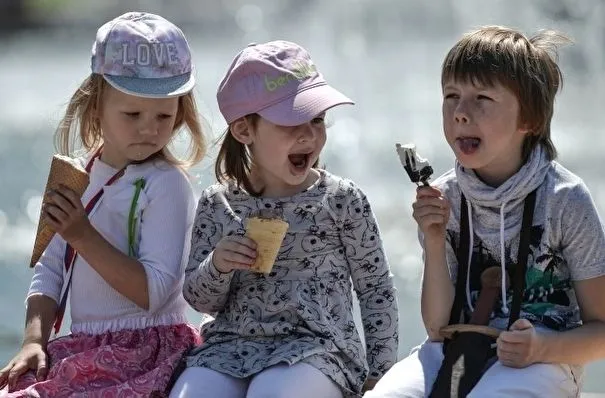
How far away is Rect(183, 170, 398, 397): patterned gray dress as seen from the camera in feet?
10.8

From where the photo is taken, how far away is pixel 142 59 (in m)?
3.52

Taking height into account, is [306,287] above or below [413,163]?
below

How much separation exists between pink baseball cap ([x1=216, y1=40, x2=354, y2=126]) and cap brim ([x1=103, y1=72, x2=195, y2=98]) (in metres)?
0.14

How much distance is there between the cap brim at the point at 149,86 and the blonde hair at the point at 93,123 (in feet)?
0.32

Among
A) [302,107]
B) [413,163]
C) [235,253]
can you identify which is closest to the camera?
[413,163]

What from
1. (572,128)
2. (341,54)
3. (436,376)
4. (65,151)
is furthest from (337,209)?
(341,54)

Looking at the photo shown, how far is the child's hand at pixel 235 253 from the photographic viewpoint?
10.5 ft

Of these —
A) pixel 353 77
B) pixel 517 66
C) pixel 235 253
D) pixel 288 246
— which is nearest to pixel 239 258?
pixel 235 253

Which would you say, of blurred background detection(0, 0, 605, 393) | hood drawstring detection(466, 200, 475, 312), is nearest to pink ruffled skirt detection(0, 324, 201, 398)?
hood drawstring detection(466, 200, 475, 312)

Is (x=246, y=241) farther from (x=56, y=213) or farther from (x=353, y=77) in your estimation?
(x=353, y=77)

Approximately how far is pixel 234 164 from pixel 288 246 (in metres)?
0.29

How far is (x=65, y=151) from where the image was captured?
148 inches

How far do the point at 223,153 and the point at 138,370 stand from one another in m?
0.65

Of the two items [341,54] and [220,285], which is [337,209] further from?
[341,54]
